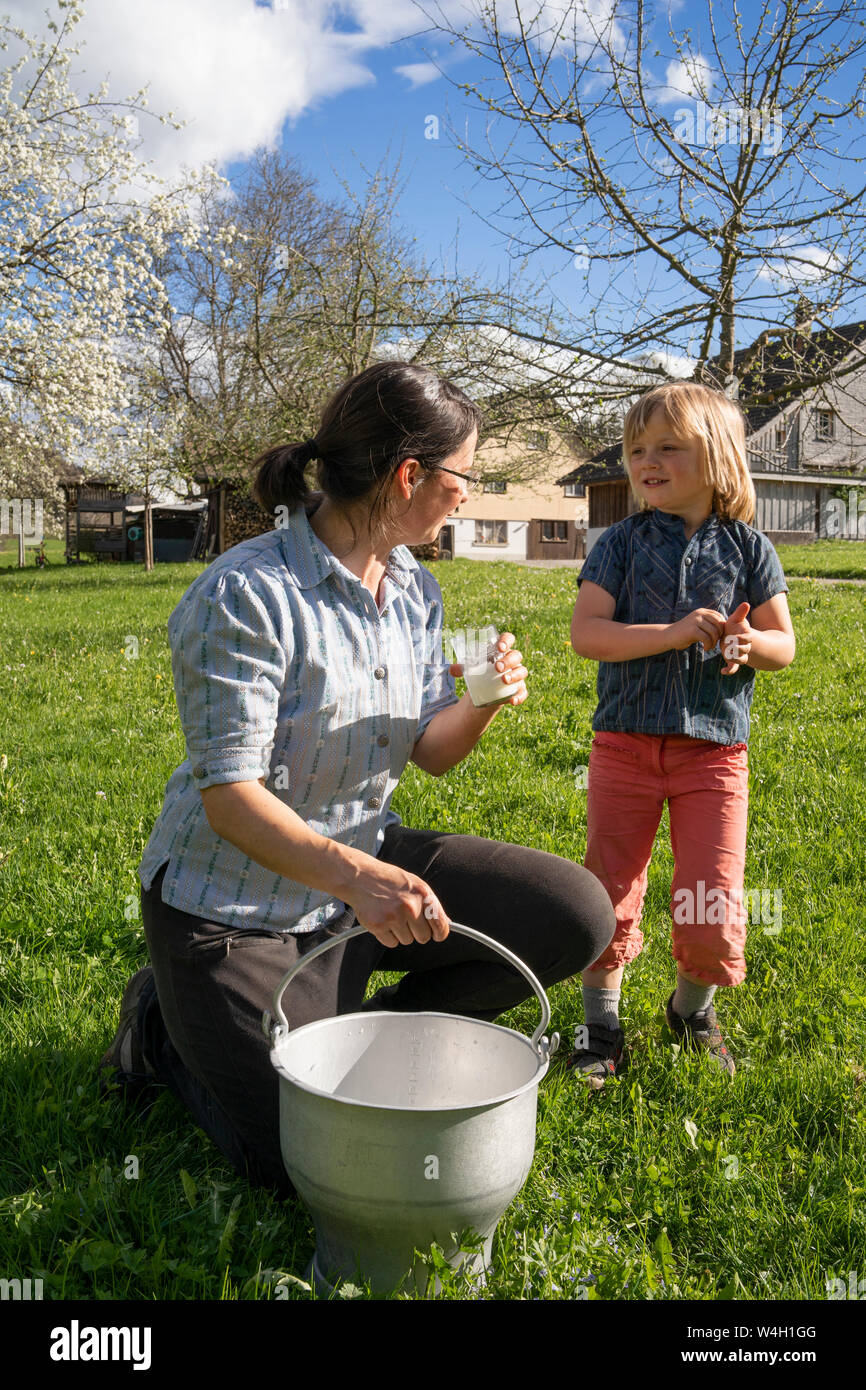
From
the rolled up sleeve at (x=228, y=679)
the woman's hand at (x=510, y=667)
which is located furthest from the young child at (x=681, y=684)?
the rolled up sleeve at (x=228, y=679)

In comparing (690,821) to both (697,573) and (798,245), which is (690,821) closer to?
(697,573)

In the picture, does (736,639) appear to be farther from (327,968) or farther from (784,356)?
(784,356)

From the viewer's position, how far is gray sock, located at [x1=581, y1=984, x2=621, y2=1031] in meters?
2.78

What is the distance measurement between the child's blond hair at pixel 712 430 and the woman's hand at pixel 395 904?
5.11 ft

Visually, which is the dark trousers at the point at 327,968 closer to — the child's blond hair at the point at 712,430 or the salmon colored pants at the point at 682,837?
→ the salmon colored pants at the point at 682,837

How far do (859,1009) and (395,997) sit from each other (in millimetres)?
1268

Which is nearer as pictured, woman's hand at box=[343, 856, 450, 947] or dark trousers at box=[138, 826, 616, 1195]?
woman's hand at box=[343, 856, 450, 947]

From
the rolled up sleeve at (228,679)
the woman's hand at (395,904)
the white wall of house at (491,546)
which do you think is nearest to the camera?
the woman's hand at (395,904)

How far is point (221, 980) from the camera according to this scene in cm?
220

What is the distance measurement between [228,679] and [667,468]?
1.45 metres

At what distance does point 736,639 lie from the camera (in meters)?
2.68

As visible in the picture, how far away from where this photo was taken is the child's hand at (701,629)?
264 cm

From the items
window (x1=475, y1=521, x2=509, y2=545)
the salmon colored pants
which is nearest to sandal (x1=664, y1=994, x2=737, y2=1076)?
the salmon colored pants

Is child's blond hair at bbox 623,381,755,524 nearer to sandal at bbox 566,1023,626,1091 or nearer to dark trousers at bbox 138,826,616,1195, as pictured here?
dark trousers at bbox 138,826,616,1195
